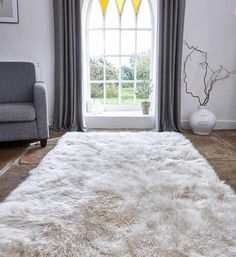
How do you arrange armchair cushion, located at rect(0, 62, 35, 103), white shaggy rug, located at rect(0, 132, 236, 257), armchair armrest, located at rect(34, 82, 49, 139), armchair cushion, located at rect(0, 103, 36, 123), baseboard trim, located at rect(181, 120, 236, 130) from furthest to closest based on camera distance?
baseboard trim, located at rect(181, 120, 236, 130), armchair cushion, located at rect(0, 62, 35, 103), armchair armrest, located at rect(34, 82, 49, 139), armchair cushion, located at rect(0, 103, 36, 123), white shaggy rug, located at rect(0, 132, 236, 257)

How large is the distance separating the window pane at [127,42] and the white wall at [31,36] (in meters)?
0.96

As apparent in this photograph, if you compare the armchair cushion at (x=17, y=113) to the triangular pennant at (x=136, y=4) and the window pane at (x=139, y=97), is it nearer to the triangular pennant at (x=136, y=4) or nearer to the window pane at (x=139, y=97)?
the window pane at (x=139, y=97)

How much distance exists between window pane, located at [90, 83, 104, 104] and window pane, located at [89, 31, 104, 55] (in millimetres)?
442

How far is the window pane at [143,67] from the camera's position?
3946 millimetres

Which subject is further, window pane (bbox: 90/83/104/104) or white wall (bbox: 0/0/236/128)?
window pane (bbox: 90/83/104/104)

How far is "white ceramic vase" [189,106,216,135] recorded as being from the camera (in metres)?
3.36

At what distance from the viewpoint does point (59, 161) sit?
2238 mm

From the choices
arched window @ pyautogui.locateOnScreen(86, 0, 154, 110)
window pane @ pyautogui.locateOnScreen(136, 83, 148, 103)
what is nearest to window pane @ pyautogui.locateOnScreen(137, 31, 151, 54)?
arched window @ pyautogui.locateOnScreen(86, 0, 154, 110)

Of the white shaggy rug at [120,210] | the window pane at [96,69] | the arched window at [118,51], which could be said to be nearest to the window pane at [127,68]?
the arched window at [118,51]

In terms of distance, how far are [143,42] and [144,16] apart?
0.34 meters

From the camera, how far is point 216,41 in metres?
3.56

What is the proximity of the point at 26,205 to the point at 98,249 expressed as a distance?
0.53m

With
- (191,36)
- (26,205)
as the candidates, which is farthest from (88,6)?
(26,205)

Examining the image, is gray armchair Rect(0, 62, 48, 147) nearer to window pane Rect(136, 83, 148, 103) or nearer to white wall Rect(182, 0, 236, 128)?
window pane Rect(136, 83, 148, 103)
